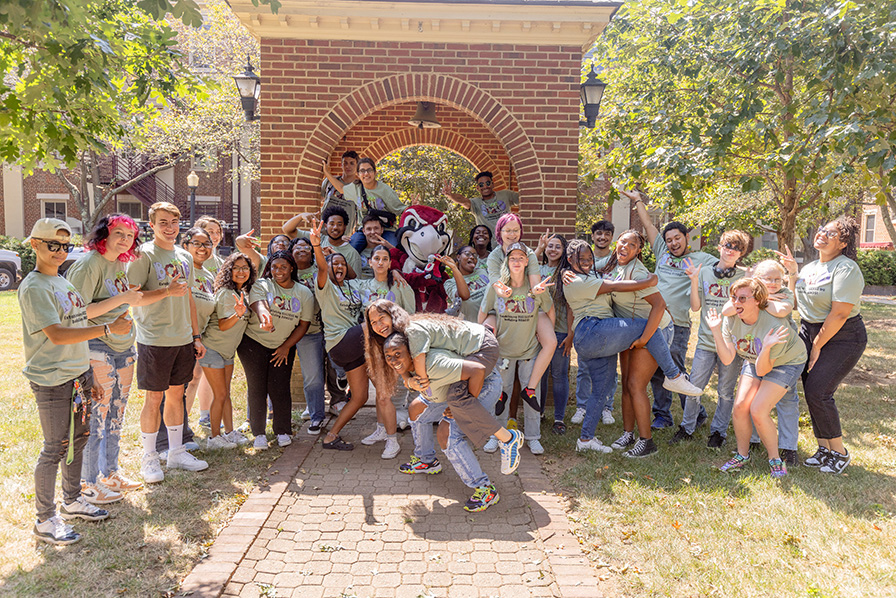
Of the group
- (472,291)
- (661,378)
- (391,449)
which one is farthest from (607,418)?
(391,449)

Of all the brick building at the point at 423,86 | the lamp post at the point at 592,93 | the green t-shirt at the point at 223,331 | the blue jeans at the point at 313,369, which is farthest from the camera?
the lamp post at the point at 592,93

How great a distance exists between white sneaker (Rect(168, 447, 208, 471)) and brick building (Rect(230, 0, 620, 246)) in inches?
108

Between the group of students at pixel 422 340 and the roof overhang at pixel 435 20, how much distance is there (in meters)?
2.03

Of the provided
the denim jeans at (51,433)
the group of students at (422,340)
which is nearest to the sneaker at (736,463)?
the group of students at (422,340)

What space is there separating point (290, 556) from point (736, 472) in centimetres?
344

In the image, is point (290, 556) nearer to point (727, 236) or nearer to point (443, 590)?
point (443, 590)

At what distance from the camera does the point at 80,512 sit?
3865 millimetres

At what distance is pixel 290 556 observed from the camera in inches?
143

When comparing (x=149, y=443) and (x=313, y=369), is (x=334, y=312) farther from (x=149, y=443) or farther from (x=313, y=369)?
(x=149, y=443)

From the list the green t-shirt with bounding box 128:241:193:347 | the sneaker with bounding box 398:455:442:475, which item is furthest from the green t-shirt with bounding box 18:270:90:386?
the sneaker with bounding box 398:455:442:475

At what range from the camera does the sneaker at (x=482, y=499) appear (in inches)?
167

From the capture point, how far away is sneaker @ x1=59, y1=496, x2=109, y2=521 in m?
3.86

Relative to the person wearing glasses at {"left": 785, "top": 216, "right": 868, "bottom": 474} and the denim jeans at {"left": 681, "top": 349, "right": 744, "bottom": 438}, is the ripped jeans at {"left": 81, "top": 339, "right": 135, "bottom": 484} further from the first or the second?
the person wearing glasses at {"left": 785, "top": 216, "right": 868, "bottom": 474}

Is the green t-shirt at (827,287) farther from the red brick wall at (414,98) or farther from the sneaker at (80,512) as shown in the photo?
the sneaker at (80,512)
